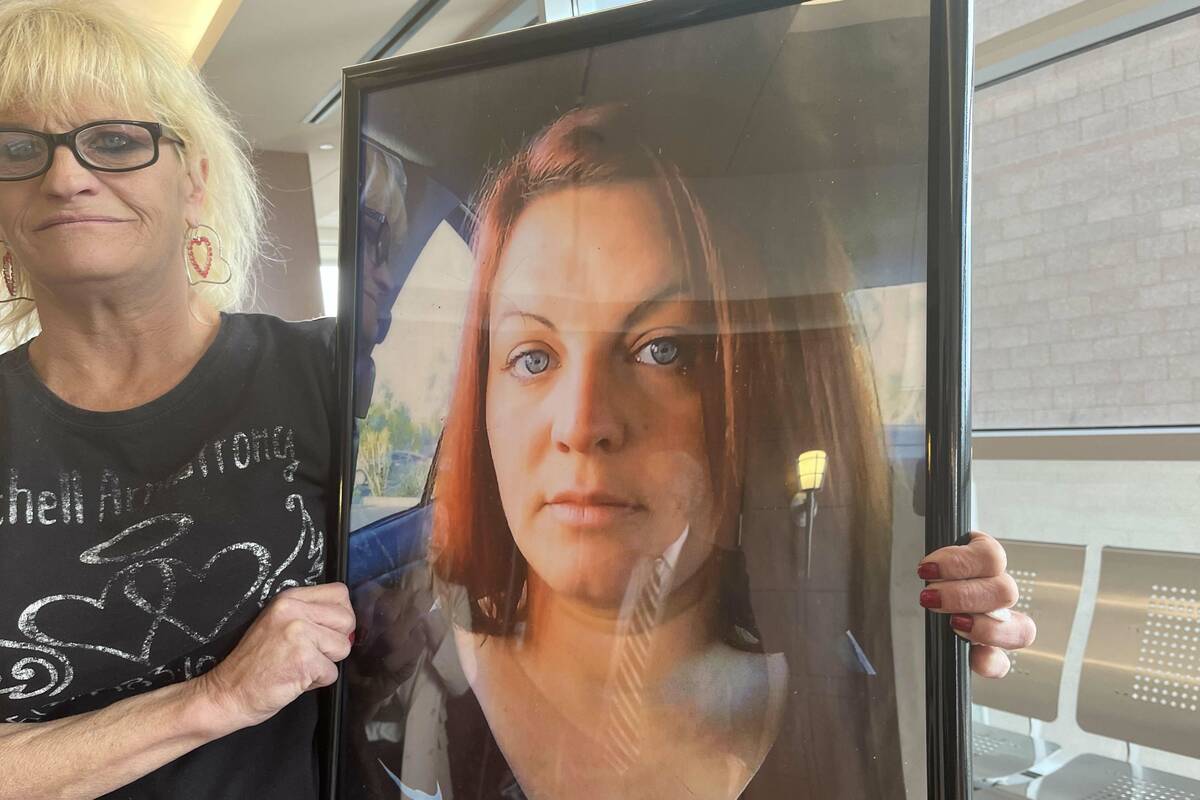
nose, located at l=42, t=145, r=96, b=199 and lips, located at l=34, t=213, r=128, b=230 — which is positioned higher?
nose, located at l=42, t=145, r=96, b=199

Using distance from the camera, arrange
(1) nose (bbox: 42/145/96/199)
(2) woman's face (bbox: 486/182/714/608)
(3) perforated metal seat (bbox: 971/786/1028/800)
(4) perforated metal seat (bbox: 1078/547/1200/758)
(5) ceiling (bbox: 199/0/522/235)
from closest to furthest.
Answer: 1. (2) woman's face (bbox: 486/182/714/608)
2. (1) nose (bbox: 42/145/96/199)
3. (4) perforated metal seat (bbox: 1078/547/1200/758)
4. (3) perforated metal seat (bbox: 971/786/1028/800)
5. (5) ceiling (bbox: 199/0/522/235)

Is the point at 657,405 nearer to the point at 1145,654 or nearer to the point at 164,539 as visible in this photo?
the point at 164,539

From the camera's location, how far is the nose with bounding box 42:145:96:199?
851 millimetres

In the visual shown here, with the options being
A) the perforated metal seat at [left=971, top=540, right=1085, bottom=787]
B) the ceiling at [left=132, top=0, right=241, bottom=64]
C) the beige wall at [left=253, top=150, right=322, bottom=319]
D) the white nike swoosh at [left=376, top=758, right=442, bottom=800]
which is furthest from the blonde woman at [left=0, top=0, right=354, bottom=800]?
the beige wall at [left=253, top=150, right=322, bottom=319]

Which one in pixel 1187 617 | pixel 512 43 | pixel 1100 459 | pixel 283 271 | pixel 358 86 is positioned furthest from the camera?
pixel 283 271

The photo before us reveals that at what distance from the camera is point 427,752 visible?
2.82ft

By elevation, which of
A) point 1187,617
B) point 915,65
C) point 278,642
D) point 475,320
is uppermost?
point 915,65

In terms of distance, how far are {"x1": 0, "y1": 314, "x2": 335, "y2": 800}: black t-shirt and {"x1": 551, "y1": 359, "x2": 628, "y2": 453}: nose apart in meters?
0.35

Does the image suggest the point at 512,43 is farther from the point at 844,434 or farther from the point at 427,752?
the point at 427,752

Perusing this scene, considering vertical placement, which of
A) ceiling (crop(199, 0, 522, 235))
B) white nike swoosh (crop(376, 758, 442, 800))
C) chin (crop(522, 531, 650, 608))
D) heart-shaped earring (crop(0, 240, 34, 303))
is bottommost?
white nike swoosh (crop(376, 758, 442, 800))

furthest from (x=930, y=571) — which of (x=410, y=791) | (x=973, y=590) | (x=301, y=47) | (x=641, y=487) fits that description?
(x=301, y=47)

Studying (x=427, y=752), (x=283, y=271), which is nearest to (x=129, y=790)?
(x=427, y=752)

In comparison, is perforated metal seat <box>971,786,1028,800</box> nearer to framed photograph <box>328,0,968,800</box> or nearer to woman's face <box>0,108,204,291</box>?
framed photograph <box>328,0,968,800</box>

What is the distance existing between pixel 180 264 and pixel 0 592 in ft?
1.35
